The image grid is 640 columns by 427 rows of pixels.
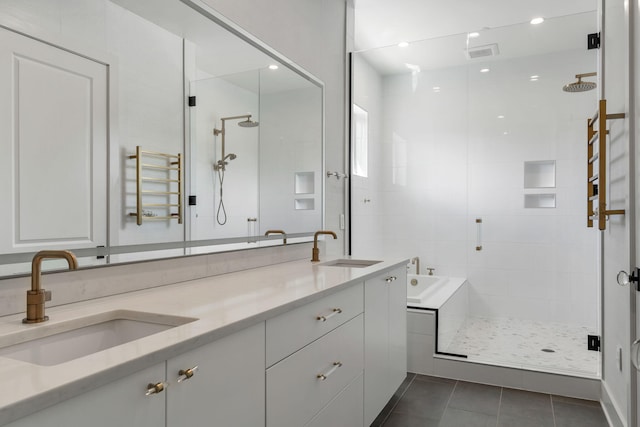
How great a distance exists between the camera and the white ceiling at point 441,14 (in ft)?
10.9

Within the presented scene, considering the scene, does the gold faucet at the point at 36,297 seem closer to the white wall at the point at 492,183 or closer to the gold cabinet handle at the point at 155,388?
the gold cabinet handle at the point at 155,388

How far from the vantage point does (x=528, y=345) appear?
10.0 ft

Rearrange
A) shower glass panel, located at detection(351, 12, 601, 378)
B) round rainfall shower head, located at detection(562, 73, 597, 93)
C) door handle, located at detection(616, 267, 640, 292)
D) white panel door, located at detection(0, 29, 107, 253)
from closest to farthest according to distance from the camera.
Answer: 1. white panel door, located at detection(0, 29, 107, 253)
2. door handle, located at detection(616, 267, 640, 292)
3. round rainfall shower head, located at detection(562, 73, 597, 93)
4. shower glass panel, located at detection(351, 12, 601, 378)

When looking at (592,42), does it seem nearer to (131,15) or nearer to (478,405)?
(478,405)

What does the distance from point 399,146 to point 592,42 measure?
4.91 ft

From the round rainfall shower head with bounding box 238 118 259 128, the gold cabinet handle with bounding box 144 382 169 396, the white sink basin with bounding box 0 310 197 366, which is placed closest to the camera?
the gold cabinet handle with bounding box 144 382 169 396

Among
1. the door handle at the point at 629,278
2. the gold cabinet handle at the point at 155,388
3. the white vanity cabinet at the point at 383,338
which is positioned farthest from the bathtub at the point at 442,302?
the gold cabinet handle at the point at 155,388

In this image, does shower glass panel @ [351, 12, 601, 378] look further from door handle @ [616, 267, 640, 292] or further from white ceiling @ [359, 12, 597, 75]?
door handle @ [616, 267, 640, 292]

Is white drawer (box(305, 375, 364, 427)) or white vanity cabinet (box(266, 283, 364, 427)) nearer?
white vanity cabinet (box(266, 283, 364, 427))

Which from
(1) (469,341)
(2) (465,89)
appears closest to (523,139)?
(2) (465,89)

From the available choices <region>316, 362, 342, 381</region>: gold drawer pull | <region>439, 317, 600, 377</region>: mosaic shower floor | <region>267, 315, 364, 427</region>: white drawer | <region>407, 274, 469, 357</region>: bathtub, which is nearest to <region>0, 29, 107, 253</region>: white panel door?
<region>267, 315, 364, 427</region>: white drawer

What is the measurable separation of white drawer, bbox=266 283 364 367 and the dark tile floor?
0.94m

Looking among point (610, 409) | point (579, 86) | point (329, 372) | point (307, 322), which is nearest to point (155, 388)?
point (307, 322)

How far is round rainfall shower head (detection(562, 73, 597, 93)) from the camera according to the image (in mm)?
2861
